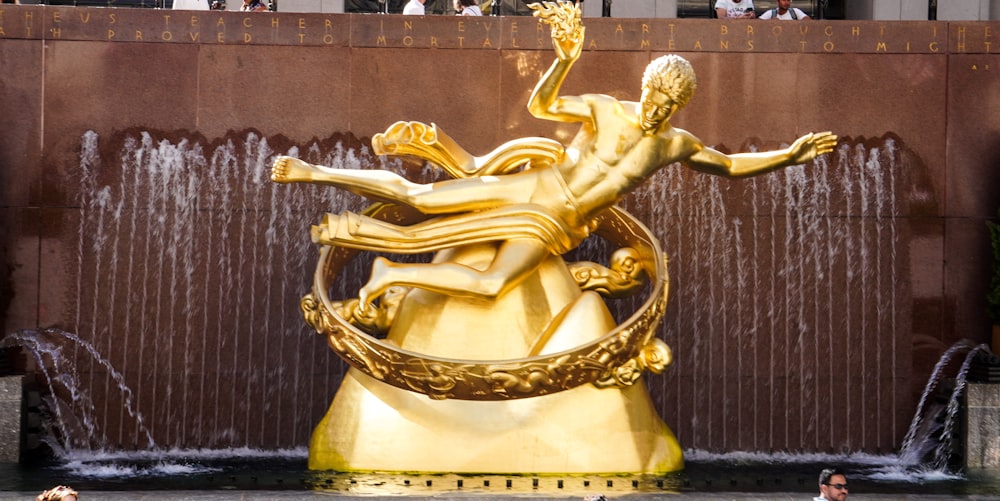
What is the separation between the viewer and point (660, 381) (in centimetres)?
1365

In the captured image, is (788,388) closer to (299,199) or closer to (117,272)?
(299,199)

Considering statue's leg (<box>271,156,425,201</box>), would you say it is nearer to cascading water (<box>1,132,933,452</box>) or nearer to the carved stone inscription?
cascading water (<box>1,132,933,452</box>)

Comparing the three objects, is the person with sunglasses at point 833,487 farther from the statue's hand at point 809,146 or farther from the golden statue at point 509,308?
the statue's hand at point 809,146

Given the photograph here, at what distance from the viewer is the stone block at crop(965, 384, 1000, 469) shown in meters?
12.6

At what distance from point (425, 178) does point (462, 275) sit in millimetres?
2728

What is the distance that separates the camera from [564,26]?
36.2ft

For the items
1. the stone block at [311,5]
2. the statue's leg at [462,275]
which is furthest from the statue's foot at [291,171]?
the stone block at [311,5]

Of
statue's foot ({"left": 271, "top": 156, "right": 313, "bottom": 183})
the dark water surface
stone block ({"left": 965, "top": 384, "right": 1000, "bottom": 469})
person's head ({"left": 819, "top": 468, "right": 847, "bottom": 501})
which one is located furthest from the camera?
stone block ({"left": 965, "top": 384, "right": 1000, "bottom": 469})

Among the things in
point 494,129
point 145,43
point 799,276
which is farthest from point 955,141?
point 145,43

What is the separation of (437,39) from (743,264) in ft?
11.5

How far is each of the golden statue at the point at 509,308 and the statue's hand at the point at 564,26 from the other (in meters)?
0.01

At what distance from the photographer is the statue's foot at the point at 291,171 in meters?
→ 11.4

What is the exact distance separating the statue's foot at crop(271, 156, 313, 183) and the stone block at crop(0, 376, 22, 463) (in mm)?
3146

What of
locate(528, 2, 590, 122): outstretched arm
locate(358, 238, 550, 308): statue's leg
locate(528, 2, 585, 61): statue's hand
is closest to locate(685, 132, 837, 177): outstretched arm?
locate(528, 2, 590, 122): outstretched arm
